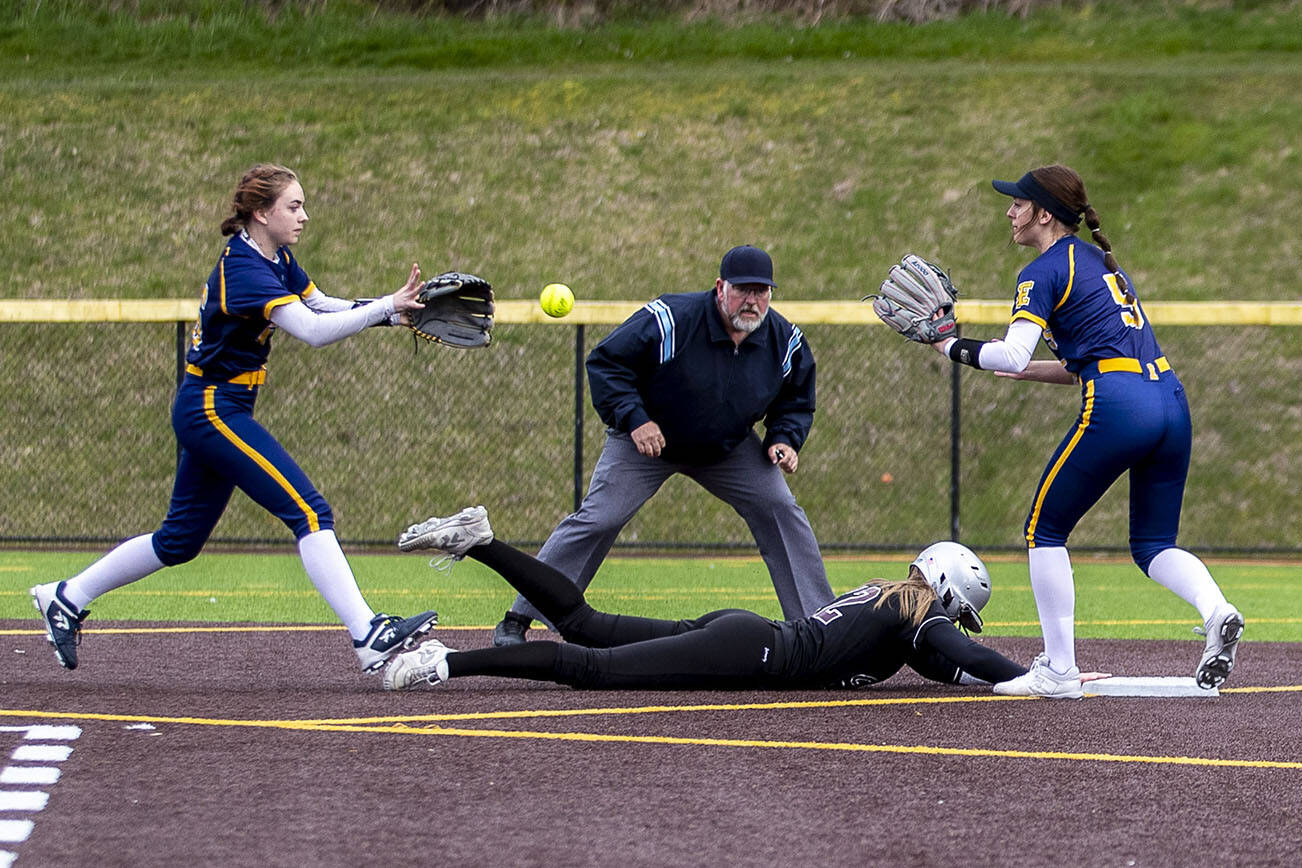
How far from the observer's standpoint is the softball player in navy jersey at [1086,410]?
19.4ft

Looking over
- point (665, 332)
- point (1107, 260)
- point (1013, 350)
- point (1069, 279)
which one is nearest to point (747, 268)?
point (665, 332)

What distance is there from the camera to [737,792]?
4.36m

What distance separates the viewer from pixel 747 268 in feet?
21.4

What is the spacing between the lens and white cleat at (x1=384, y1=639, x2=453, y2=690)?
231 inches

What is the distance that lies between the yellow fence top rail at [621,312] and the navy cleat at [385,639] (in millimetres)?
6777

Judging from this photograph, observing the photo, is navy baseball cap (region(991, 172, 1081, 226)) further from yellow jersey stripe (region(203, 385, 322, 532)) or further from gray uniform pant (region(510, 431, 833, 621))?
yellow jersey stripe (region(203, 385, 322, 532))

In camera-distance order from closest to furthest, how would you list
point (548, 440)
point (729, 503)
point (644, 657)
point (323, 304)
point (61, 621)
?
point (644, 657) → point (61, 621) → point (323, 304) → point (729, 503) → point (548, 440)

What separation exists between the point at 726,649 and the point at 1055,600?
131cm

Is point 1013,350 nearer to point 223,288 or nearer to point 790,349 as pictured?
point 790,349

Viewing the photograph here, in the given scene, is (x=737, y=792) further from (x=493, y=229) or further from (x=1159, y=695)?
(x=493, y=229)

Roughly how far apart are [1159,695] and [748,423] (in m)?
2.07

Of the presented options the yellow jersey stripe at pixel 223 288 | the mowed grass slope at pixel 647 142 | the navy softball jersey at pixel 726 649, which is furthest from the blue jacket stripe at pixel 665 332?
the mowed grass slope at pixel 647 142

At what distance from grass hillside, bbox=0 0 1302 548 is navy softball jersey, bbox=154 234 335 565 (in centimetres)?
703

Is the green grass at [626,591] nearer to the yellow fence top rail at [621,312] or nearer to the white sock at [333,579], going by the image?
the yellow fence top rail at [621,312]
